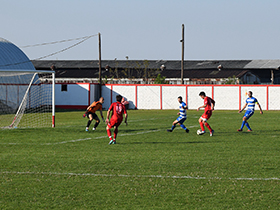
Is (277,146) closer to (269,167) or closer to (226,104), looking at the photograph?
(269,167)

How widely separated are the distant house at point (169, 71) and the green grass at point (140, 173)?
4889 cm

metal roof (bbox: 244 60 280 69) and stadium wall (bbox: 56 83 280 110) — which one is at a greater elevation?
Result: metal roof (bbox: 244 60 280 69)

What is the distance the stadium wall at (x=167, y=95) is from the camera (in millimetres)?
43094

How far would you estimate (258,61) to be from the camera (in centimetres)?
8250

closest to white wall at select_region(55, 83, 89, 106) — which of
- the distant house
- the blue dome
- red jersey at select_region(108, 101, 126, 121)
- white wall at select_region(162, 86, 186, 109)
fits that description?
the blue dome

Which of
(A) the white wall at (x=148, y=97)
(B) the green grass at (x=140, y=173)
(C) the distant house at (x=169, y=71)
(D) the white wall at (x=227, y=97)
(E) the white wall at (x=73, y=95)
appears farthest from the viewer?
(C) the distant house at (x=169, y=71)

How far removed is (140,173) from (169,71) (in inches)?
2682

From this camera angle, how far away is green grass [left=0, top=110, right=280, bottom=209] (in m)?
7.84

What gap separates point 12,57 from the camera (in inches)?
2094

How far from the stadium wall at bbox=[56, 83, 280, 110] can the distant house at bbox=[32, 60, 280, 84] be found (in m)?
18.9

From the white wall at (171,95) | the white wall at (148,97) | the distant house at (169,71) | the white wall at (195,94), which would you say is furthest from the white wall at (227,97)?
the distant house at (169,71)

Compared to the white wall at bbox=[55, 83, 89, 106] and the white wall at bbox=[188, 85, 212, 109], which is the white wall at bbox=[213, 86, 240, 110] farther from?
the white wall at bbox=[55, 83, 89, 106]

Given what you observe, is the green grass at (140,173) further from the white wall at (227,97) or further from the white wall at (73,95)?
the white wall at (73,95)

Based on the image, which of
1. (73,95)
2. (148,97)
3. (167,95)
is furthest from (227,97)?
(73,95)
